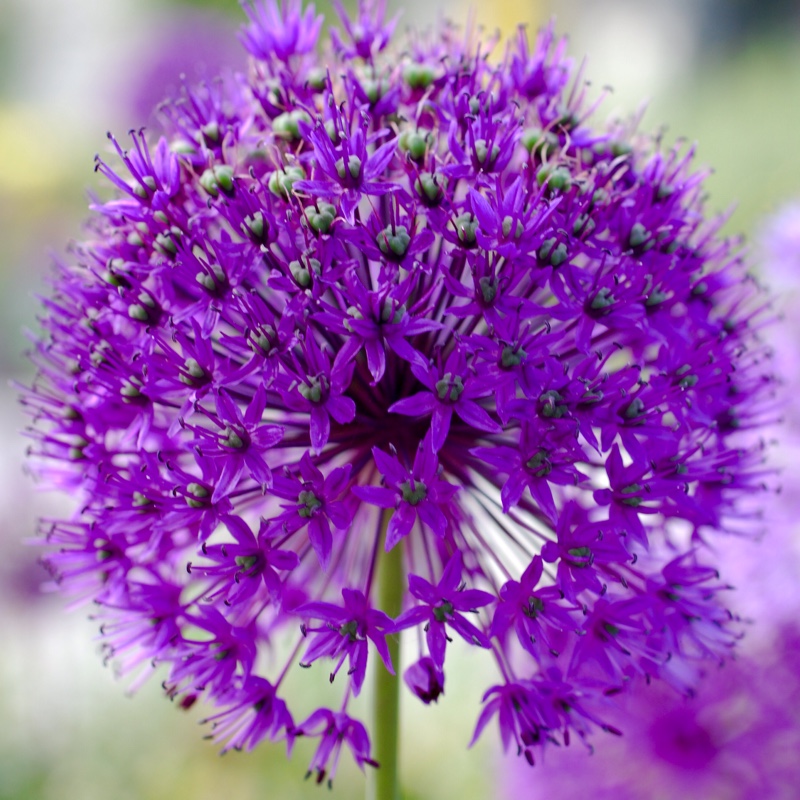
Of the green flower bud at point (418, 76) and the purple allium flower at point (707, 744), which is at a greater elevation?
the green flower bud at point (418, 76)

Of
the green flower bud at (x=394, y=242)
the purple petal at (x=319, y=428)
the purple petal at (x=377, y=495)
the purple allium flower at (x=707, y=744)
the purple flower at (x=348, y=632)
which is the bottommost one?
the purple allium flower at (x=707, y=744)

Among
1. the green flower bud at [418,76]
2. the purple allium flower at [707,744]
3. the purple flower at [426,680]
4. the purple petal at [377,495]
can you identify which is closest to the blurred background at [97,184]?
the purple allium flower at [707,744]

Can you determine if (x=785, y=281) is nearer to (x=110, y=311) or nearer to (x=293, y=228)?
(x=293, y=228)

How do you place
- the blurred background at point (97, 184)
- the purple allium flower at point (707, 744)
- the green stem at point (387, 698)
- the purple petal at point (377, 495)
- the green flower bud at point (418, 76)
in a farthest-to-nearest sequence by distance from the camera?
1. the blurred background at point (97, 184)
2. the purple allium flower at point (707, 744)
3. the green flower bud at point (418, 76)
4. the green stem at point (387, 698)
5. the purple petal at point (377, 495)

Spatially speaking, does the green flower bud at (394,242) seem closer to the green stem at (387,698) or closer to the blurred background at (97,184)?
the green stem at (387,698)

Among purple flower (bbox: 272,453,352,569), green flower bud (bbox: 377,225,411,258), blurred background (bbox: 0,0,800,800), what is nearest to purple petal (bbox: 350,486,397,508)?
purple flower (bbox: 272,453,352,569)

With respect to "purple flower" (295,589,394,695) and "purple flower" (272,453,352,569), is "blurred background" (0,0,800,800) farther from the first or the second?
"purple flower" (295,589,394,695)

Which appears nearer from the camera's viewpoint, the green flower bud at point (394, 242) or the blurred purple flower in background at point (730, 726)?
the green flower bud at point (394, 242)
